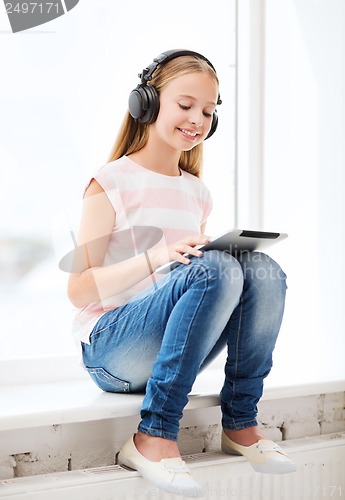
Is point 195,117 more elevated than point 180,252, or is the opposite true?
point 195,117

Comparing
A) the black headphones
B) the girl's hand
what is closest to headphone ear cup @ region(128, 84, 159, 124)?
the black headphones

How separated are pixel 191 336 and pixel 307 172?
0.76m

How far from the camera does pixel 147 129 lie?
1.48 m

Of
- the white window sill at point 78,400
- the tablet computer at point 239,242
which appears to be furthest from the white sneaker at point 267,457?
the tablet computer at point 239,242

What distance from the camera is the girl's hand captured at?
126 centimetres

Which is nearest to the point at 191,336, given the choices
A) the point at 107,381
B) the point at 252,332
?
the point at 252,332

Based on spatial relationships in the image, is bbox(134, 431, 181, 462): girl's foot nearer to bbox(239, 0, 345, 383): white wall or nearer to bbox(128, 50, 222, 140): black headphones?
bbox(239, 0, 345, 383): white wall

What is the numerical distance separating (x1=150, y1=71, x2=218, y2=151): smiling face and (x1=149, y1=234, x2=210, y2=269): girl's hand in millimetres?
264

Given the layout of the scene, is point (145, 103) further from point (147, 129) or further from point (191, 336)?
point (191, 336)

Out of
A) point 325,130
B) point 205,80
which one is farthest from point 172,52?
point 325,130

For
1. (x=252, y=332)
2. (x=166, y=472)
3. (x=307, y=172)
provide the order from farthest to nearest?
(x=307, y=172) < (x=252, y=332) < (x=166, y=472)

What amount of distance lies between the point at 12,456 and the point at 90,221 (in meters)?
0.47

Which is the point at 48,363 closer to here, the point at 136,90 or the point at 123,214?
the point at 123,214

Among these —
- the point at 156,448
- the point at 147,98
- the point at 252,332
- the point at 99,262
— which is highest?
the point at 147,98
